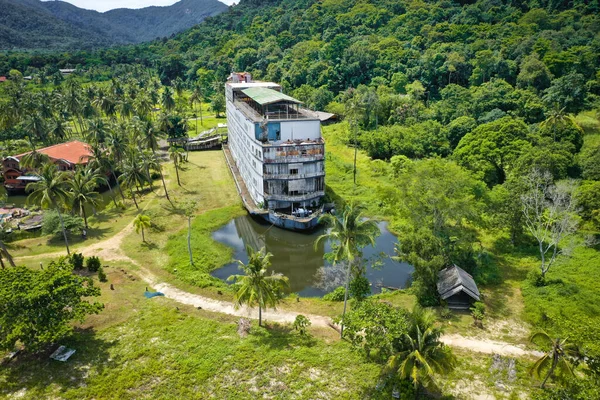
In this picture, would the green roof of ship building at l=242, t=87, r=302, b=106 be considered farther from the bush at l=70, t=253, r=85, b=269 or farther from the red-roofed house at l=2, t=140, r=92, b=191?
the red-roofed house at l=2, t=140, r=92, b=191

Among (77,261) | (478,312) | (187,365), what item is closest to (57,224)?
(77,261)

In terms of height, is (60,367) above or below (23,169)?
below

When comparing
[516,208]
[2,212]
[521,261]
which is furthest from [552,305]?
[2,212]

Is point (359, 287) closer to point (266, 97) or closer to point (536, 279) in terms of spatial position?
point (536, 279)

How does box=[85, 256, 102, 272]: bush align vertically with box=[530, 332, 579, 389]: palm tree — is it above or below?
below

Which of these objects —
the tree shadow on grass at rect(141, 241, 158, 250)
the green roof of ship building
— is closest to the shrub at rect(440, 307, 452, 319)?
the green roof of ship building

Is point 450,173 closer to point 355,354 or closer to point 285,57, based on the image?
point 355,354
